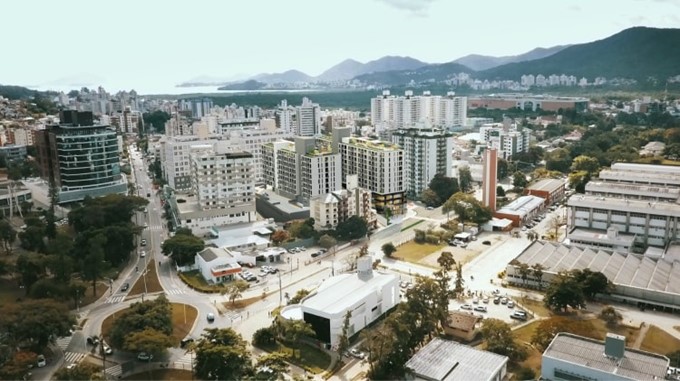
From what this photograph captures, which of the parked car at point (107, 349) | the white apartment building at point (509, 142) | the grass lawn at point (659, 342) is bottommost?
the grass lawn at point (659, 342)

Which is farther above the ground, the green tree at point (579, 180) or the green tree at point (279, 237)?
the green tree at point (579, 180)

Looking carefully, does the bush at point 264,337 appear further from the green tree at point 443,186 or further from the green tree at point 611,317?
the green tree at point 443,186

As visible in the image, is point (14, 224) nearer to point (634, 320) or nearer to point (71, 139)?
point (71, 139)

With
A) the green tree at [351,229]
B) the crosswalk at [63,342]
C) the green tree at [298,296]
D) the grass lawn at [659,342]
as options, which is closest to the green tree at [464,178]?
the green tree at [351,229]

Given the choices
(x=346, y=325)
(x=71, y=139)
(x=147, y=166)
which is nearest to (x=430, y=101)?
(x=147, y=166)

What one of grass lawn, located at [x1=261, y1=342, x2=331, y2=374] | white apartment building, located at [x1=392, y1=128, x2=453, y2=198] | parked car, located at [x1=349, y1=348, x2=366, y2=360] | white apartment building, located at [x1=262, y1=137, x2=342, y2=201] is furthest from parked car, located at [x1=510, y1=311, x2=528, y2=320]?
white apartment building, located at [x1=392, y1=128, x2=453, y2=198]

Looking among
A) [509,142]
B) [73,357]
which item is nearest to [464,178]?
[509,142]

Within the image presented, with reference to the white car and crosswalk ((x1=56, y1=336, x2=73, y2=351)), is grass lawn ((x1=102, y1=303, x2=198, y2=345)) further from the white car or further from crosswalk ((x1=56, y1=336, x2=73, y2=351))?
the white car
